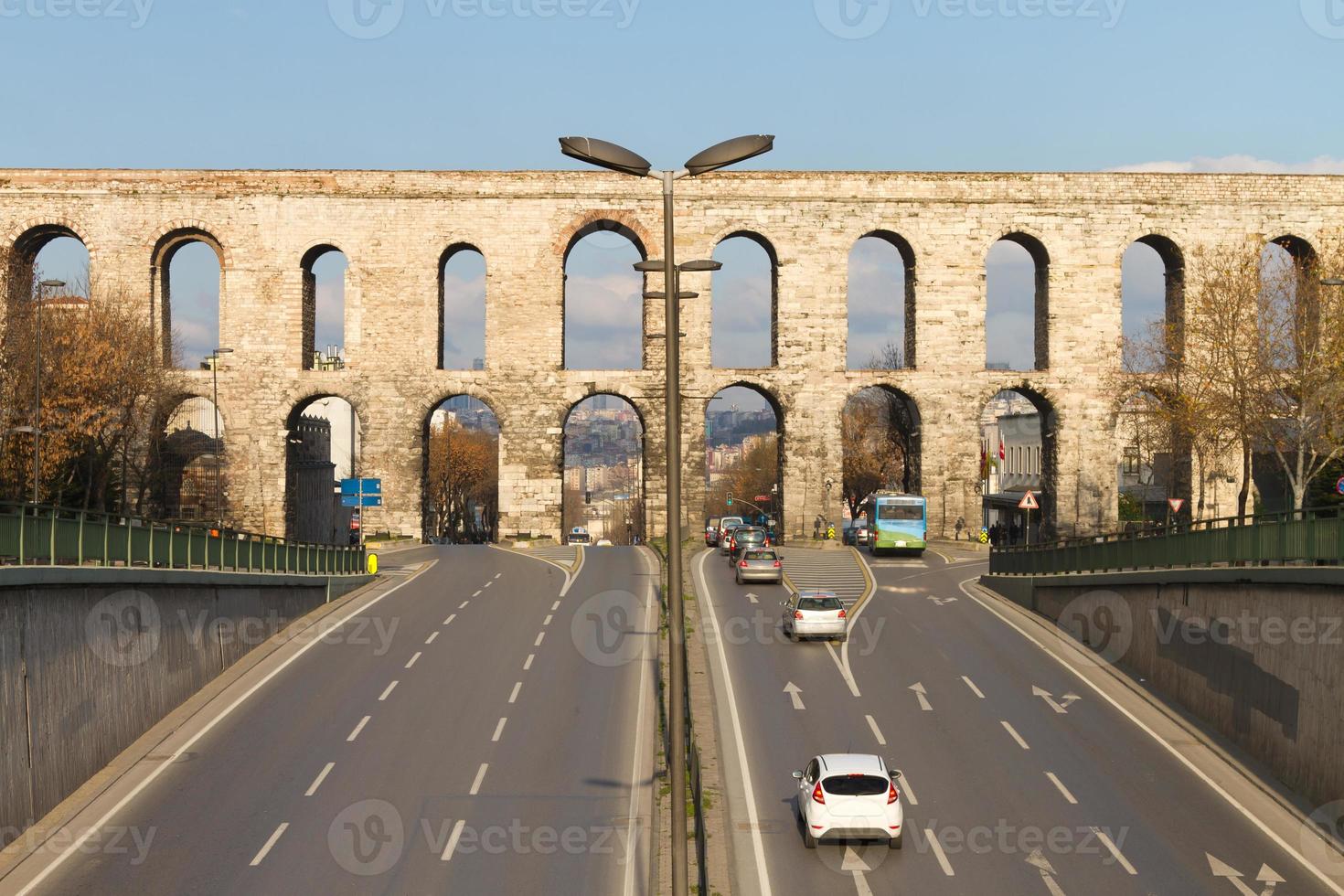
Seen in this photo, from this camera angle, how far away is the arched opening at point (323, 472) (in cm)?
9516

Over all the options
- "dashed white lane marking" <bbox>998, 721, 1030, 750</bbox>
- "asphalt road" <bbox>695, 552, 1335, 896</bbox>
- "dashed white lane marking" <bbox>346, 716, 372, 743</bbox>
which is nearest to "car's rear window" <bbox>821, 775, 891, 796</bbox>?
"asphalt road" <bbox>695, 552, 1335, 896</bbox>

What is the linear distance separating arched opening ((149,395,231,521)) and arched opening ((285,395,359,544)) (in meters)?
3.87

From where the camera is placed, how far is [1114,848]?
24.2 m

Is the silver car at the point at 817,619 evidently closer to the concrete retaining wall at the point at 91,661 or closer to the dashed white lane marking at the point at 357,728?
the dashed white lane marking at the point at 357,728

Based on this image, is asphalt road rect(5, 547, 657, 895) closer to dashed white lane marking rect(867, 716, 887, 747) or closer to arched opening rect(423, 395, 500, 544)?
dashed white lane marking rect(867, 716, 887, 747)

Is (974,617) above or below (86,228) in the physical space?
below

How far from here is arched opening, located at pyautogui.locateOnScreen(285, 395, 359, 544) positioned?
9516 cm

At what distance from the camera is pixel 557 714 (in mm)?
33375

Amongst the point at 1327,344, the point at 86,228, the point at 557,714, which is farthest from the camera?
the point at 86,228

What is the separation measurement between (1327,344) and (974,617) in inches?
773

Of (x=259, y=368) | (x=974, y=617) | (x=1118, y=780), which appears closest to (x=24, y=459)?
(x=259, y=368)

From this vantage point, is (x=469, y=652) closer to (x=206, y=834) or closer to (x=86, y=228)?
(x=206, y=834)

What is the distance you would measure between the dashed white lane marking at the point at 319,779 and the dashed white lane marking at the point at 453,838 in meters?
3.54

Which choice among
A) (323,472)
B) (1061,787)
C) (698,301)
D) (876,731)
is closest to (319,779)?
(876,731)
